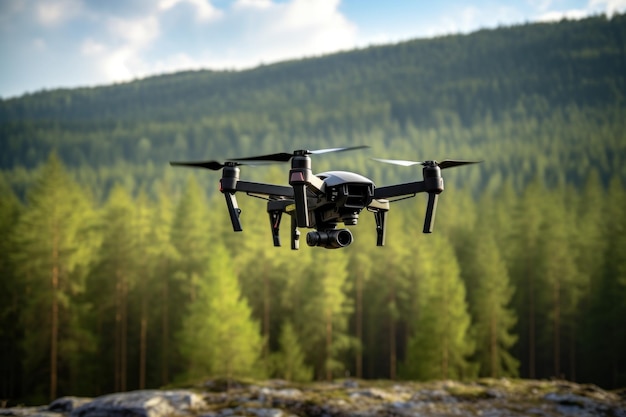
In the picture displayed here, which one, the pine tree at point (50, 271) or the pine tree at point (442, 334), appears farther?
the pine tree at point (442, 334)

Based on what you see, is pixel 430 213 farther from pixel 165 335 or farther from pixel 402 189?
Answer: pixel 165 335

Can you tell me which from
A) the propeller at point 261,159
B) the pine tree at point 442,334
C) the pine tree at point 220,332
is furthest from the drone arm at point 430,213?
the pine tree at point 442,334

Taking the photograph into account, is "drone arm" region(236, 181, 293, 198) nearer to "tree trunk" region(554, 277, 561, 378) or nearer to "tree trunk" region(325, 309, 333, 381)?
"tree trunk" region(325, 309, 333, 381)

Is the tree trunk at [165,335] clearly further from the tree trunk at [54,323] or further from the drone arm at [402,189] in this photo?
the drone arm at [402,189]

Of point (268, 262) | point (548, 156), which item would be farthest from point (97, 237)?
point (548, 156)

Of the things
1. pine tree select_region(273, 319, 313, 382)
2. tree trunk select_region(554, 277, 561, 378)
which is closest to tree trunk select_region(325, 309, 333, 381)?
pine tree select_region(273, 319, 313, 382)
